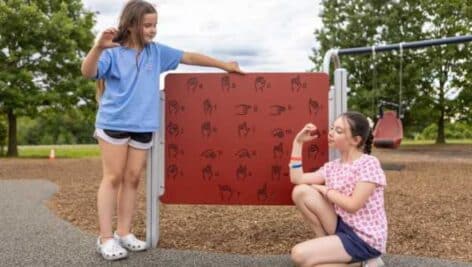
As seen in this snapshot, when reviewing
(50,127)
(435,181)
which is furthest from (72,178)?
(50,127)

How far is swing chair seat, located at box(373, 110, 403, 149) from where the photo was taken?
6.70 m

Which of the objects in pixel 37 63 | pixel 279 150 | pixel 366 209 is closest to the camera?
pixel 366 209

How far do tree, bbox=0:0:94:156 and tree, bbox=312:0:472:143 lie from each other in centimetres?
1098

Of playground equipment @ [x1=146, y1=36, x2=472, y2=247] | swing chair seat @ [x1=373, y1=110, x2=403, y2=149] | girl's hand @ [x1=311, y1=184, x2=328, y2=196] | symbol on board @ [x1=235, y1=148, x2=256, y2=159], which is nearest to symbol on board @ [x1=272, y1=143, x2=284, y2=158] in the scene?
playground equipment @ [x1=146, y1=36, x2=472, y2=247]

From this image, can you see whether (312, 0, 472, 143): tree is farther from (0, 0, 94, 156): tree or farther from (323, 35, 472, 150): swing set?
(323, 35, 472, 150): swing set

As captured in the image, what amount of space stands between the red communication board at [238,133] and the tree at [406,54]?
19.7 meters

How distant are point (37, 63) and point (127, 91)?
1763cm

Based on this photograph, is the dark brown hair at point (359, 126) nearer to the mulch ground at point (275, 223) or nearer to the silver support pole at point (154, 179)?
the mulch ground at point (275, 223)

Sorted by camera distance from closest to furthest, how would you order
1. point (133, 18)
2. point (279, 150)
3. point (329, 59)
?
1. point (133, 18)
2. point (279, 150)
3. point (329, 59)

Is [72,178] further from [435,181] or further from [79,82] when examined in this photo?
[79,82]

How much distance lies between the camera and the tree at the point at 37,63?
1916cm

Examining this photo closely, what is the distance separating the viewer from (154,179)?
13.5ft

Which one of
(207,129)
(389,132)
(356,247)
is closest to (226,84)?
(207,129)

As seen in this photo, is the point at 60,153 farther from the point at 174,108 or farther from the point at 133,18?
the point at 133,18
